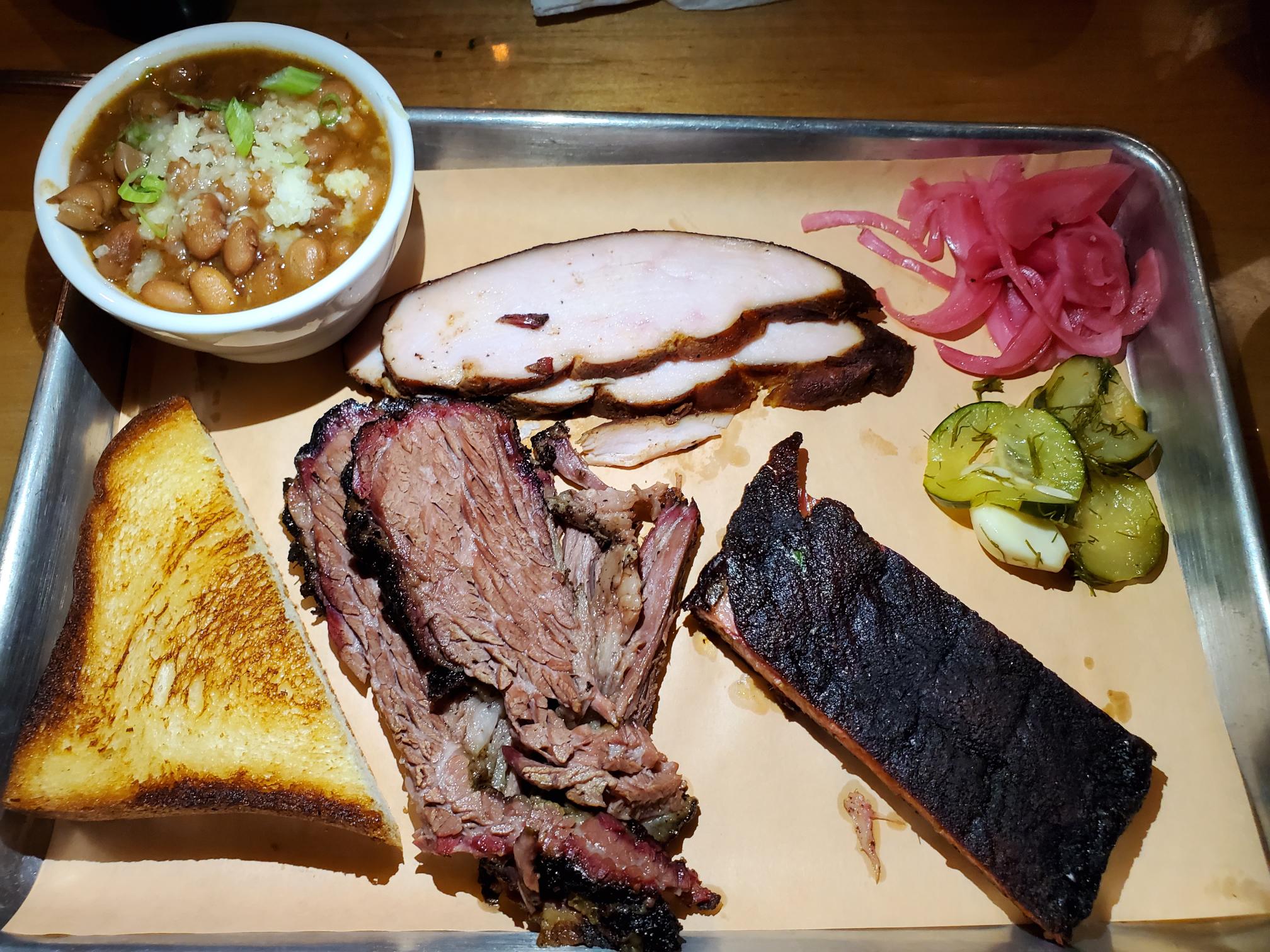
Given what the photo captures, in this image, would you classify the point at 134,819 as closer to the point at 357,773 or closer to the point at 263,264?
the point at 357,773

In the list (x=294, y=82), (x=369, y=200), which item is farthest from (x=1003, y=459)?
(x=294, y=82)

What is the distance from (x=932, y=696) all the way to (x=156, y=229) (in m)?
2.85

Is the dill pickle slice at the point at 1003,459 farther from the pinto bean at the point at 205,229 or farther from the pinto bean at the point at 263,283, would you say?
the pinto bean at the point at 205,229

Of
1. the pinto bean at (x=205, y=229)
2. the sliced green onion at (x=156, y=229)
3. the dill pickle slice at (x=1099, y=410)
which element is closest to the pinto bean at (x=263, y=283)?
the pinto bean at (x=205, y=229)

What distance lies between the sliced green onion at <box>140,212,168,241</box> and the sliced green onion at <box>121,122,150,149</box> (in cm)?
26

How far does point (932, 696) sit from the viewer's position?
2574 mm

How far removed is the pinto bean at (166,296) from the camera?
2.55 m

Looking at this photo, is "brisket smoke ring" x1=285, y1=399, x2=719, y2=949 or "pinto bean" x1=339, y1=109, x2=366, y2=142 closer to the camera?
"brisket smoke ring" x1=285, y1=399, x2=719, y2=949

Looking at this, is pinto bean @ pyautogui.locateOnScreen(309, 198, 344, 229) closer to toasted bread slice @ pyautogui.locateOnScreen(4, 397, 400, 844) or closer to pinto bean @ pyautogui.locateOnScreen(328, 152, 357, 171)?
pinto bean @ pyautogui.locateOnScreen(328, 152, 357, 171)

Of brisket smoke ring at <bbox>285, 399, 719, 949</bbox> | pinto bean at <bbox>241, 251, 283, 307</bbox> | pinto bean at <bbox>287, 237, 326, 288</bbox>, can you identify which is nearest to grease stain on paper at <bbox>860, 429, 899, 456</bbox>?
brisket smoke ring at <bbox>285, 399, 719, 949</bbox>

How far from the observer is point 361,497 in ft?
8.53

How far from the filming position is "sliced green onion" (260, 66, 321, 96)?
2.75m

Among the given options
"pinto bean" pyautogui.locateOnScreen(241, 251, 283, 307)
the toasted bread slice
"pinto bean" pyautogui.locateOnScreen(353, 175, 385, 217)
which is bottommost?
the toasted bread slice

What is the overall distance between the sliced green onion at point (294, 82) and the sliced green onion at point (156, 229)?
1.91 feet
